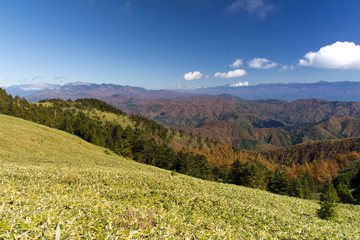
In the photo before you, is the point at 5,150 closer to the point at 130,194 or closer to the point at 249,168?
the point at 130,194

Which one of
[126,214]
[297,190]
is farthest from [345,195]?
[126,214]

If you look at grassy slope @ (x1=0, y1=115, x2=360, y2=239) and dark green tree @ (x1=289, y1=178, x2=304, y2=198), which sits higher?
grassy slope @ (x1=0, y1=115, x2=360, y2=239)

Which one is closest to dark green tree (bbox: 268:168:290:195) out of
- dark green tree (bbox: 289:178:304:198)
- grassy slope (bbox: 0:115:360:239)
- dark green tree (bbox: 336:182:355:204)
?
dark green tree (bbox: 289:178:304:198)

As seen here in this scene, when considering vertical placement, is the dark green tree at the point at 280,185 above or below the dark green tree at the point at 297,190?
below

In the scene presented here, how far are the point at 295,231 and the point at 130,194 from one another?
11558mm

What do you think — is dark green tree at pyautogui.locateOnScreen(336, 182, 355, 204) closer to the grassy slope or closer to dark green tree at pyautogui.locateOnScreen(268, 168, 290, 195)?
dark green tree at pyautogui.locateOnScreen(268, 168, 290, 195)

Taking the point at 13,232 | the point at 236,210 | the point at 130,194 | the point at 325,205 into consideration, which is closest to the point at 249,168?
the point at 325,205

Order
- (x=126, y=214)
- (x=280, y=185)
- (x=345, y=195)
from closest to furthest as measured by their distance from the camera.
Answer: (x=126, y=214)
(x=345, y=195)
(x=280, y=185)

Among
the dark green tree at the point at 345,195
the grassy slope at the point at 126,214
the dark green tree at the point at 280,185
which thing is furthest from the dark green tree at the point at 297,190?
the grassy slope at the point at 126,214

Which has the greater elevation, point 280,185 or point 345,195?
point 345,195

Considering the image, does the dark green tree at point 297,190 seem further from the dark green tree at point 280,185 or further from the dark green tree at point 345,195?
the dark green tree at point 345,195

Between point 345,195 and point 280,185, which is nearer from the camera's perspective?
point 345,195

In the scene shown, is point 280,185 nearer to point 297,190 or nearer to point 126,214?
point 297,190

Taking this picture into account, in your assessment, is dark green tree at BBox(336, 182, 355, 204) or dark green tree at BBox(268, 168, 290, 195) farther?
dark green tree at BBox(268, 168, 290, 195)
